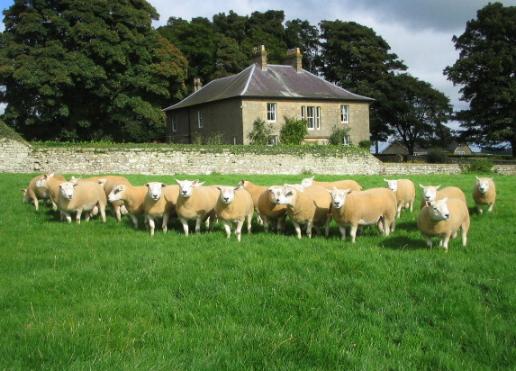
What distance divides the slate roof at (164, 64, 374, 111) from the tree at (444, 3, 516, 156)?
9.97m

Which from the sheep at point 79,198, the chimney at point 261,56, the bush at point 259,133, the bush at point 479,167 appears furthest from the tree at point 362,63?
the sheep at point 79,198

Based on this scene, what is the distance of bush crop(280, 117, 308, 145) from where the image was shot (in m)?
41.6

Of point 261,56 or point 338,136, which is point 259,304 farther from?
point 261,56

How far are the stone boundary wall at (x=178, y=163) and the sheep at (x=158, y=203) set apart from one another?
711 inches

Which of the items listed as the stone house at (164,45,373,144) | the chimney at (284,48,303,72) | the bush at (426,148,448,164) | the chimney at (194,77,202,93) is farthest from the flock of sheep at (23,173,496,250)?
the chimney at (194,77,202,93)

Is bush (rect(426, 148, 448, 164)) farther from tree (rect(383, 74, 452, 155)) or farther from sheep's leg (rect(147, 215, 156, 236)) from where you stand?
sheep's leg (rect(147, 215, 156, 236))

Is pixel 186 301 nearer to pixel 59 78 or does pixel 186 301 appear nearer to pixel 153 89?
pixel 59 78

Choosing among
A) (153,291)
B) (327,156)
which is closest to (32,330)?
(153,291)

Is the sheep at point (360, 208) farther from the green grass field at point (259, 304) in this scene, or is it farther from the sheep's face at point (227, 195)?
the sheep's face at point (227, 195)

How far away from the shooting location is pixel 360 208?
10.1 meters

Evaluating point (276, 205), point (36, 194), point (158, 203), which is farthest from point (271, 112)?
point (158, 203)

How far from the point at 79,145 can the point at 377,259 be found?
76.7 ft

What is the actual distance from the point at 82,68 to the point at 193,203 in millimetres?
29831

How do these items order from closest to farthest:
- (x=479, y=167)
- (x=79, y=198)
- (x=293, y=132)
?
1. (x=79, y=198)
2. (x=479, y=167)
3. (x=293, y=132)
